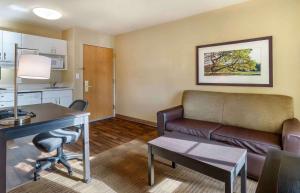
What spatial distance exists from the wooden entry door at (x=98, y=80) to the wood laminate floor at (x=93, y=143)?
37 centimetres

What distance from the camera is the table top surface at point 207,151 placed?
1.58m

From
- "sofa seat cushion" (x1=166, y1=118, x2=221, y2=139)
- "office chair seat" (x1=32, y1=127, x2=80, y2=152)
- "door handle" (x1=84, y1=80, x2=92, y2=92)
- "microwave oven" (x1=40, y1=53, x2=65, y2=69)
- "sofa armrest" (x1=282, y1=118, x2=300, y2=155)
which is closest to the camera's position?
"sofa armrest" (x1=282, y1=118, x2=300, y2=155)

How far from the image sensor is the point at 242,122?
2.72 m

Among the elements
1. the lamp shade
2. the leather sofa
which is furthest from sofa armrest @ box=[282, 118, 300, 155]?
the lamp shade

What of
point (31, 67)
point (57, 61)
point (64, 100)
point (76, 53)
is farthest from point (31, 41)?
point (31, 67)

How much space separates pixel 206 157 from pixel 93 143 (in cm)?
224

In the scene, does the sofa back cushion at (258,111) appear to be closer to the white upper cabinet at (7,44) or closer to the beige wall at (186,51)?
the beige wall at (186,51)

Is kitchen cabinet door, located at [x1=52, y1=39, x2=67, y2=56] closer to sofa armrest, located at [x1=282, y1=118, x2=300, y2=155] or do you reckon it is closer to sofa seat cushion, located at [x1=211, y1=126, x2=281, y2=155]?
sofa seat cushion, located at [x1=211, y1=126, x2=281, y2=155]

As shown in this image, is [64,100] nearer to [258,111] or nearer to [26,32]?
[26,32]

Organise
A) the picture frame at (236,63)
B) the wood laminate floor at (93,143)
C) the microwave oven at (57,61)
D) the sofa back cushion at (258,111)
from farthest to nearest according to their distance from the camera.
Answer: the microwave oven at (57,61), the picture frame at (236,63), the sofa back cushion at (258,111), the wood laminate floor at (93,143)

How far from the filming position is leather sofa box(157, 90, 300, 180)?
2.06m

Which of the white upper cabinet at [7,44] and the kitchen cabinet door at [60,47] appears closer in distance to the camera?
the white upper cabinet at [7,44]

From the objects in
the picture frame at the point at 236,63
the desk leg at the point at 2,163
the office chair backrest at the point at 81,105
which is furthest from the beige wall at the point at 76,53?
the desk leg at the point at 2,163

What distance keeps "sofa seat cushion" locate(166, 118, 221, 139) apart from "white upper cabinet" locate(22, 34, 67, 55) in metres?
3.21
